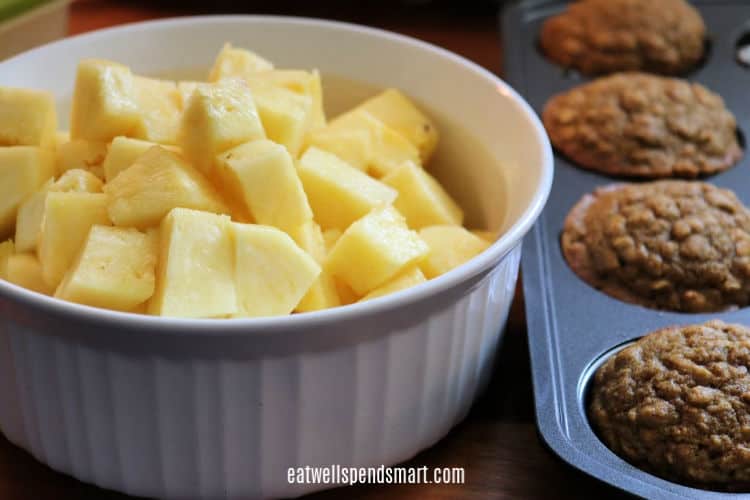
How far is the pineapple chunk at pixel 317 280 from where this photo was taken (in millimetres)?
1315

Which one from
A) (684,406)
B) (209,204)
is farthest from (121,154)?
(684,406)

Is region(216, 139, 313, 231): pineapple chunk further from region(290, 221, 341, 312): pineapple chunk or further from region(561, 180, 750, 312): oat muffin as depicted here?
region(561, 180, 750, 312): oat muffin

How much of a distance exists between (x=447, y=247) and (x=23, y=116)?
27.1 inches

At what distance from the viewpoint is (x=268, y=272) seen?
124 cm

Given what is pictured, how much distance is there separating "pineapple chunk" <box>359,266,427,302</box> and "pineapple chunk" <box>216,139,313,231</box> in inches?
5.8

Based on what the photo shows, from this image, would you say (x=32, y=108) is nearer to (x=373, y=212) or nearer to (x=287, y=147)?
(x=287, y=147)

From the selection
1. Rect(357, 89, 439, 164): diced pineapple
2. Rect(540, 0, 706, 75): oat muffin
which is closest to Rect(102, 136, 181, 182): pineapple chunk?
Rect(357, 89, 439, 164): diced pineapple

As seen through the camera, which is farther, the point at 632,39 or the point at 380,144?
the point at 632,39

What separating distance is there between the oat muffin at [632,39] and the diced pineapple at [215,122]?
3.61 ft

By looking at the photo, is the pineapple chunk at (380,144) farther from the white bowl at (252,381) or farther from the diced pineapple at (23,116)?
the diced pineapple at (23,116)

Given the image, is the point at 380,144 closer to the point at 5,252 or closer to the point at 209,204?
the point at 209,204

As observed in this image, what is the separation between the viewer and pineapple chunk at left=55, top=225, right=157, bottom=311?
3.92 feet

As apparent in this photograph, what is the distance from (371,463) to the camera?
1.33m

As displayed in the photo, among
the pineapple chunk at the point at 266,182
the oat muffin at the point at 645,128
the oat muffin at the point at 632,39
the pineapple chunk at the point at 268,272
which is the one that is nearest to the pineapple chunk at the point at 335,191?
the pineapple chunk at the point at 266,182
